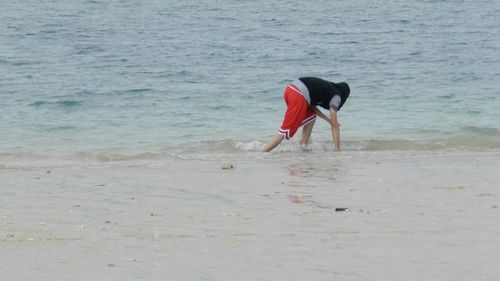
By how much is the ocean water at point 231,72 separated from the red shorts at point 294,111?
349 millimetres

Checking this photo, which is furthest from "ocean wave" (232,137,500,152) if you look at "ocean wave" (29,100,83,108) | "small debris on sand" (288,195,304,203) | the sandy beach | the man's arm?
"ocean wave" (29,100,83,108)

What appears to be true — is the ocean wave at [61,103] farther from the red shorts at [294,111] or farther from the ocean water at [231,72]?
the red shorts at [294,111]

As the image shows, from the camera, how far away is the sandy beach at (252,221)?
673 centimetres

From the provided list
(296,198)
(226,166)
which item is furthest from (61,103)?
(296,198)

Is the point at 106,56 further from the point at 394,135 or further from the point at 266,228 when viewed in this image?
the point at 266,228

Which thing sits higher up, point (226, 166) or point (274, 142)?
point (226, 166)

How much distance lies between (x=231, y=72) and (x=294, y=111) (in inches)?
366

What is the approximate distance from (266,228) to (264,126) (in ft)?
27.2

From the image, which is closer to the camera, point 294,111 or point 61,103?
point 294,111

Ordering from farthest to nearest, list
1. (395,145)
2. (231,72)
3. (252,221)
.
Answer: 1. (231,72)
2. (395,145)
3. (252,221)

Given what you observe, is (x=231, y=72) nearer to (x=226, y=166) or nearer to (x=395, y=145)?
(x=395, y=145)

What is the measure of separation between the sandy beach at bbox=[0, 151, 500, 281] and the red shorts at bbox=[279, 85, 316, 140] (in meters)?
1.49

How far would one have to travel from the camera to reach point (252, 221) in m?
8.17

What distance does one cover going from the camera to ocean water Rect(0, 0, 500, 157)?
15141 mm
